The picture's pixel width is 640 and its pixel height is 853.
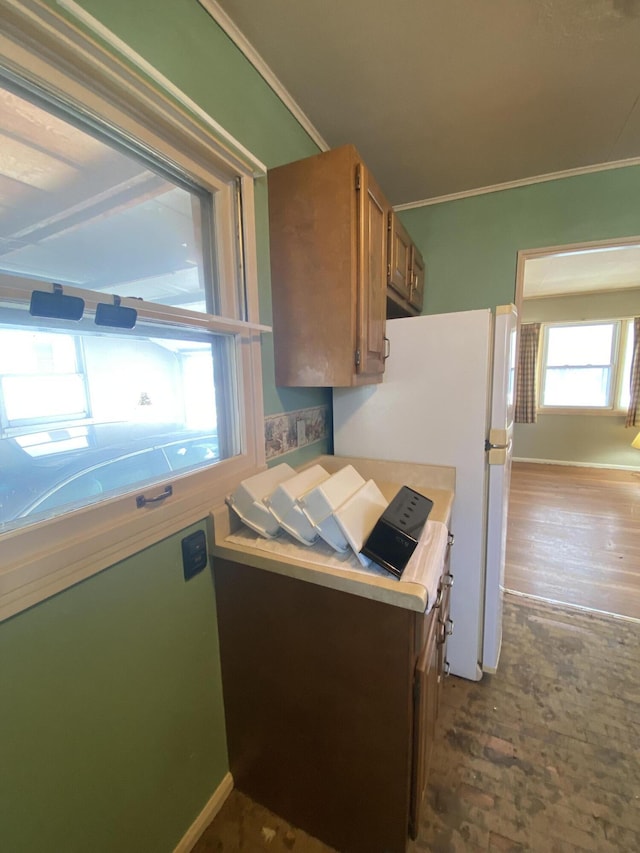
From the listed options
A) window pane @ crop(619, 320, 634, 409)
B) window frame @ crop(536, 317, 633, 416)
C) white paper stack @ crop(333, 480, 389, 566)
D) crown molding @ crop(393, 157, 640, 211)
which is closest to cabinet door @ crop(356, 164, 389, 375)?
white paper stack @ crop(333, 480, 389, 566)

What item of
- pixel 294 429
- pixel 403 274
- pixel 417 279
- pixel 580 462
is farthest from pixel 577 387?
pixel 294 429

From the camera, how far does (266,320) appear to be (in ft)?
4.41

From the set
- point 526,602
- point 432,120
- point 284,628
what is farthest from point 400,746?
point 432,120

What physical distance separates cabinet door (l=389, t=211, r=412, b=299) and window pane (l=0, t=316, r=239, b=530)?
2.97 feet

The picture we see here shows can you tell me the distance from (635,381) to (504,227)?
3.96m

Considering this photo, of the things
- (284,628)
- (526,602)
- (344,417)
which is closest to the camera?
(284,628)

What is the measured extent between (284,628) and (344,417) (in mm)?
1023

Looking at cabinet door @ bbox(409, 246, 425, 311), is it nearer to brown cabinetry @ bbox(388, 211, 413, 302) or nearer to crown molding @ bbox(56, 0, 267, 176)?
brown cabinetry @ bbox(388, 211, 413, 302)

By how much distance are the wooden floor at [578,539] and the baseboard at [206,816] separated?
2.02 meters

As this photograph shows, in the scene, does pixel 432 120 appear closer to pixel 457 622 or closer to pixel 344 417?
pixel 344 417

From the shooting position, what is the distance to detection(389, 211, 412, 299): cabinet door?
5.18 feet

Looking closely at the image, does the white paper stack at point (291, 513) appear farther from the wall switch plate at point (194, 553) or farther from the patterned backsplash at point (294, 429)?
the patterned backsplash at point (294, 429)

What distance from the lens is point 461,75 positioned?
131 centimetres

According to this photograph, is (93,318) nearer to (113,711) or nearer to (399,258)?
(113,711)
